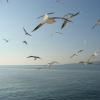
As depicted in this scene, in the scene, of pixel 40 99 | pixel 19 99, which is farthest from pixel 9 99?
pixel 40 99

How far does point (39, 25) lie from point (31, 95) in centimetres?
12132

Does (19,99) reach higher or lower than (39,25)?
higher

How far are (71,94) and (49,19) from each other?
117m

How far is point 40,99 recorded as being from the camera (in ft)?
360

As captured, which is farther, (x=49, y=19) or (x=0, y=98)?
(x=0, y=98)

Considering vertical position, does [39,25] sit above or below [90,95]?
below

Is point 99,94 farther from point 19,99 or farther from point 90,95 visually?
point 19,99

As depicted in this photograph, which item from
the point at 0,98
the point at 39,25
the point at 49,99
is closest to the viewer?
the point at 39,25

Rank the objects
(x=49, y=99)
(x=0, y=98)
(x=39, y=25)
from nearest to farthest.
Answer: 1. (x=39, y=25)
2. (x=49, y=99)
3. (x=0, y=98)

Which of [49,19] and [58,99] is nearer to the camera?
[49,19]

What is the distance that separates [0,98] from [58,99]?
28.6m

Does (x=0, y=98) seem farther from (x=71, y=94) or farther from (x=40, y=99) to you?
(x=71, y=94)

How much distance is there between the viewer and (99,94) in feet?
397

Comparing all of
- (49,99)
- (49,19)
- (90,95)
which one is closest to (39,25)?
(49,19)
